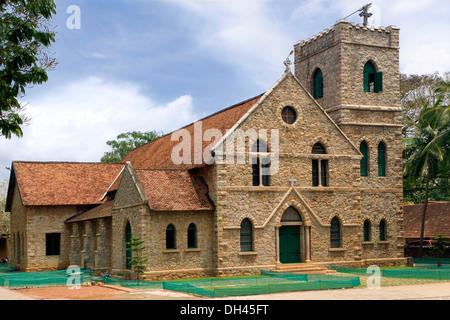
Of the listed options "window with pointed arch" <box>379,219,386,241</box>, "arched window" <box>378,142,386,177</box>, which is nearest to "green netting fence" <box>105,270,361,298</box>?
"window with pointed arch" <box>379,219,386,241</box>

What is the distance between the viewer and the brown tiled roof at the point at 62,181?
1658 inches

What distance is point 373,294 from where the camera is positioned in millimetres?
23797

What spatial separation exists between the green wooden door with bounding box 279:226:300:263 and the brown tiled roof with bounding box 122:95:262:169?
639 cm

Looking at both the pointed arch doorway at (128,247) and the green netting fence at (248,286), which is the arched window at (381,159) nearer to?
the green netting fence at (248,286)

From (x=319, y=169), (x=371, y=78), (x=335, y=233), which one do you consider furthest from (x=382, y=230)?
(x=371, y=78)

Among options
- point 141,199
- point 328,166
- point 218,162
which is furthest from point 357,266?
point 141,199

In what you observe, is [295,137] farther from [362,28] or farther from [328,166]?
[362,28]

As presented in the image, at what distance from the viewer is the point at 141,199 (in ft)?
107

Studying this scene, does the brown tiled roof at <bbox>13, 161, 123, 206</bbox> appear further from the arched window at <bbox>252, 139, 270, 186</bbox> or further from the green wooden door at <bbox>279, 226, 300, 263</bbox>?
the green wooden door at <bbox>279, 226, 300, 263</bbox>

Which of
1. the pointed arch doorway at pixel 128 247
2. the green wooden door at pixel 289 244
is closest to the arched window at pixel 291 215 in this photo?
the green wooden door at pixel 289 244

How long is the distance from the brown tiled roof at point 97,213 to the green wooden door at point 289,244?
10748mm

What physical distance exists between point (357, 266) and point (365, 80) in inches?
493

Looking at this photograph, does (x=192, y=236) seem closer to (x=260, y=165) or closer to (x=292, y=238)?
(x=260, y=165)

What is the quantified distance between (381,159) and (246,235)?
11.8m
